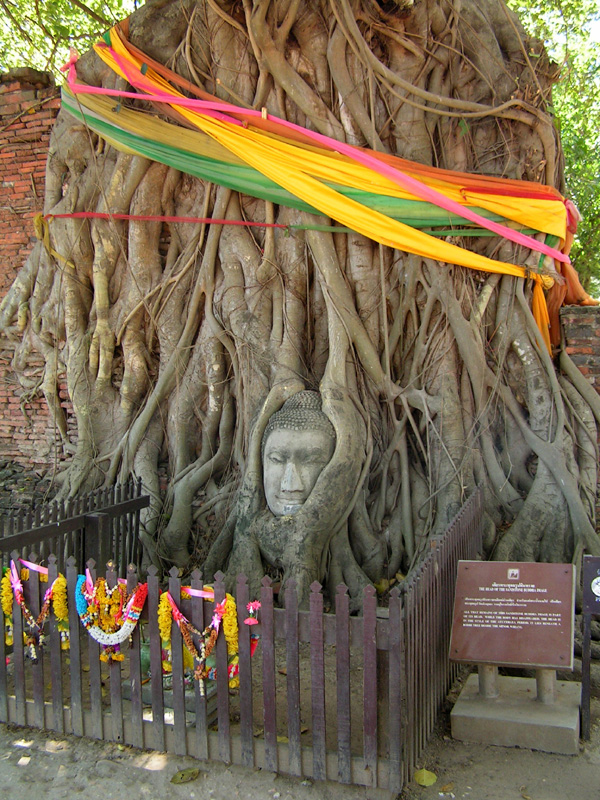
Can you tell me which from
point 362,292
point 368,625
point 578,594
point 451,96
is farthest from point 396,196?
point 368,625

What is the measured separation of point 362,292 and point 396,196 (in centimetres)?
79

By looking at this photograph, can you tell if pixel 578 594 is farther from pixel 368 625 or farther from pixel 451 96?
pixel 451 96

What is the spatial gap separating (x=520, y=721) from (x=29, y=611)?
239 cm

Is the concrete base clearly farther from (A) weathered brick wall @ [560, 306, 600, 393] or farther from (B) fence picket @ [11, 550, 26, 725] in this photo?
(A) weathered brick wall @ [560, 306, 600, 393]

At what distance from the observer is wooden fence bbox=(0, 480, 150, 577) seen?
163 inches

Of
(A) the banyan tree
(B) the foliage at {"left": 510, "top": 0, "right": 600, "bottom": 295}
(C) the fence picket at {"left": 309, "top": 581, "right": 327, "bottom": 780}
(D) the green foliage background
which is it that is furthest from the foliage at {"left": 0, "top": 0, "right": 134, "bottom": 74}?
(C) the fence picket at {"left": 309, "top": 581, "right": 327, "bottom": 780}

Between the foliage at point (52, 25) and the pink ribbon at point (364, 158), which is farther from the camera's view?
the foliage at point (52, 25)

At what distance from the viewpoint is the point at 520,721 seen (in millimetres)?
3215

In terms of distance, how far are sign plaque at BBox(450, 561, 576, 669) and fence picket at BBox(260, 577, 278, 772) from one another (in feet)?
2.94

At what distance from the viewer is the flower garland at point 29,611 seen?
3.34m

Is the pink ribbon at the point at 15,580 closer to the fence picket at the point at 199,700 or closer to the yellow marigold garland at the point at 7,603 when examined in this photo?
the yellow marigold garland at the point at 7,603

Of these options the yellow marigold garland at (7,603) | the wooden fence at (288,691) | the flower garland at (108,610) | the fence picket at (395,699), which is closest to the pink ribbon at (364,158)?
the wooden fence at (288,691)

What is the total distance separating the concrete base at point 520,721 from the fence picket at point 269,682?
91 cm

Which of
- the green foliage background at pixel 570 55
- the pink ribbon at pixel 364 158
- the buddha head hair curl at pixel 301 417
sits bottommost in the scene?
the buddha head hair curl at pixel 301 417
